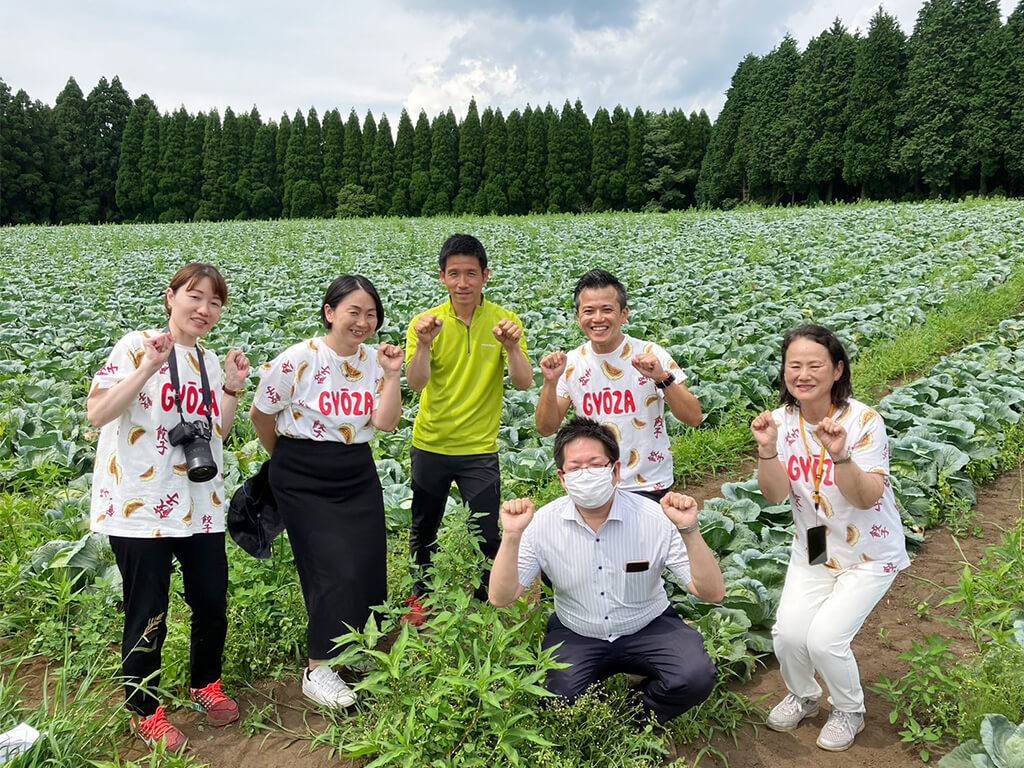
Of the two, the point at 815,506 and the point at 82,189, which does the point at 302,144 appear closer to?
the point at 82,189

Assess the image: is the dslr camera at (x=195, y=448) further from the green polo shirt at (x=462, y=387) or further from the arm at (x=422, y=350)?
the green polo shirt at (x=462, y=387)

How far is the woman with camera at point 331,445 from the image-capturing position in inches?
116

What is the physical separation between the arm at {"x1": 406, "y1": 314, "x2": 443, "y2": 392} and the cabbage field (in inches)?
37.6

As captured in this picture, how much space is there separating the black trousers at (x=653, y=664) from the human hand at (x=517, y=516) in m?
0.55

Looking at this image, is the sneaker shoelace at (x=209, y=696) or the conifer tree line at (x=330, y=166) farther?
the conifer tree line at (x=330, y=166)

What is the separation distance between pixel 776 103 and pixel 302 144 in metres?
28.5

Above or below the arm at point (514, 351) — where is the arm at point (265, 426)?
below

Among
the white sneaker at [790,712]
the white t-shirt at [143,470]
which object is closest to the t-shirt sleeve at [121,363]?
the white t-shirt at [143,470]

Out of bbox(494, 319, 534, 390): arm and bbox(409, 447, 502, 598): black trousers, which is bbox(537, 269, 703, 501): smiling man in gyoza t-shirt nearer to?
bbox(494, 319, 534, 390): arm

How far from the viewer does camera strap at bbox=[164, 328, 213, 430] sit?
8.67ft

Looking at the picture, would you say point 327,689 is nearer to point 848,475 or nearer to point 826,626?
point 826,626

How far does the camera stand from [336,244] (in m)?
18.9

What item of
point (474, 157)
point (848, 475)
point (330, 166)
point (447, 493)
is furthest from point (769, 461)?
point (330, 166)

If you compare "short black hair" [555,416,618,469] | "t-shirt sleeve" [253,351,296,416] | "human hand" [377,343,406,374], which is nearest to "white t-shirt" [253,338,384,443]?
"t-shirt sleeve" [253,351,296,416]
